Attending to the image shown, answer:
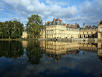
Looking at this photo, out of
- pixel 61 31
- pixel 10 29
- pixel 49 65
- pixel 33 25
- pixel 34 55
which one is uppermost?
pixel 33 25

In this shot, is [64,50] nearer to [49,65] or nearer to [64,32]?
[49,65]

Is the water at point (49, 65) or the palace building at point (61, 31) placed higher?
the palace building at point (61, 31)

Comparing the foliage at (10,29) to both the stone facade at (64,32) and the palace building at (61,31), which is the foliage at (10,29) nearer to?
the palace building at (61,31)

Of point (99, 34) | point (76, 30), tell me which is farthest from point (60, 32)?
point (99, 34)

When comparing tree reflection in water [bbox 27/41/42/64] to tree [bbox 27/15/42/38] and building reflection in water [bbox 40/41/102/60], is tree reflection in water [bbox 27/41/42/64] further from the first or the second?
tree [bbox 27/15/42/38]

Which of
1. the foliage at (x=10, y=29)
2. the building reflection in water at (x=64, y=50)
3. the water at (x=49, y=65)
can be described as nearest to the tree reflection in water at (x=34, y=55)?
the water at (x=49, y=65)

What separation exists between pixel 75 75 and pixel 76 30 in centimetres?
8950

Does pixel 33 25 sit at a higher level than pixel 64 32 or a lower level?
higher

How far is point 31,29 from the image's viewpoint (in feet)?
226

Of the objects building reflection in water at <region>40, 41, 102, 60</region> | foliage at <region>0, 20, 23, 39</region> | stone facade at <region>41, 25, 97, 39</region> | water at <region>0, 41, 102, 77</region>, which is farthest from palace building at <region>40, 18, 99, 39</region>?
water at <region>0, 41, 102, 77</region>

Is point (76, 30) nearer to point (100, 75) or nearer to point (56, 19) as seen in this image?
point (56, 19)

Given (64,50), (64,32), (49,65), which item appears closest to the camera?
(49,65)

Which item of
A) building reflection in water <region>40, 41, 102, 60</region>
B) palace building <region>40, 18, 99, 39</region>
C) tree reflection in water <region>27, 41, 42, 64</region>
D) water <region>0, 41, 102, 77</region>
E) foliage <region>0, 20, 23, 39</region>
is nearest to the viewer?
water <region>0, 41, 102, 77</region>

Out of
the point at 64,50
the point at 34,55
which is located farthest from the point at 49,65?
the point at 64,50
